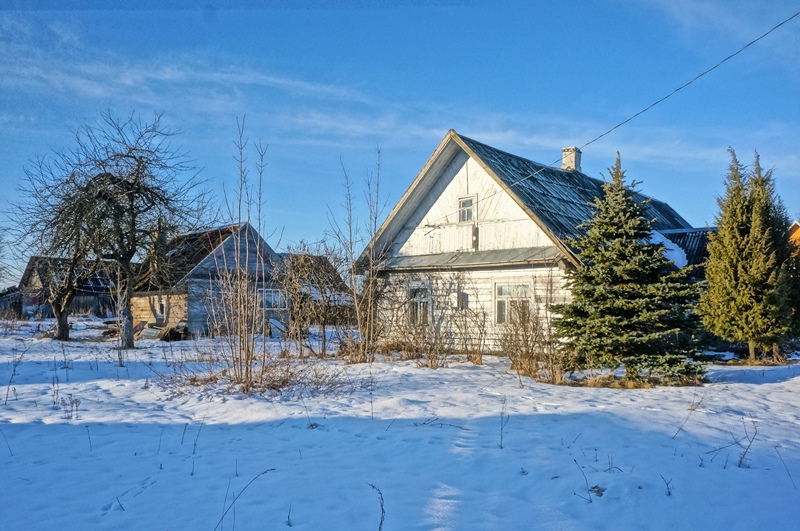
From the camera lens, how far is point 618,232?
10.6 meters

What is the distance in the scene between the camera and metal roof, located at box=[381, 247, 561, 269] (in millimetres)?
14836

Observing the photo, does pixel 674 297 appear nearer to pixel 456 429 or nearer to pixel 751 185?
pixel 456 429

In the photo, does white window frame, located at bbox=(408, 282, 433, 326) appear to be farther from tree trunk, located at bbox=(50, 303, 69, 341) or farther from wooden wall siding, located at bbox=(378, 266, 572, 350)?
tree trunk, located at bbox=(50, 303, 69, 341)

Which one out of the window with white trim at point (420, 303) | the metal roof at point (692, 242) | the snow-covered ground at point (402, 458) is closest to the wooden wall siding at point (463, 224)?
the window with white trim at point (420, 303)

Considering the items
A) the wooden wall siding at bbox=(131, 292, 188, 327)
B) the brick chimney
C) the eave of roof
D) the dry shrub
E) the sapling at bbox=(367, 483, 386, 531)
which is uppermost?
the brick chimney

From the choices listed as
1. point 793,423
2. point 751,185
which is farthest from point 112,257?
point 751,185

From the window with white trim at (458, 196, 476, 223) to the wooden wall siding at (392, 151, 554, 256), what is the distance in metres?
0.10

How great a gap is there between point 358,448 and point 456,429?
4.49 ft

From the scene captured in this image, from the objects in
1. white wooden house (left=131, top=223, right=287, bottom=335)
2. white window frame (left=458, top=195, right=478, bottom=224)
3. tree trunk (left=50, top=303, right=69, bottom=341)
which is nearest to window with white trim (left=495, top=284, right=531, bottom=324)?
white window frame (left=458, top=195, right=478, bottom=224)

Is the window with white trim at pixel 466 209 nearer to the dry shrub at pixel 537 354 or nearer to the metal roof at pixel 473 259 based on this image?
the metal roof at pixel 473 259

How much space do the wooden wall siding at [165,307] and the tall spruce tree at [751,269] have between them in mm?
19354

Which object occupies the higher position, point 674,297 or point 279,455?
point 674,297

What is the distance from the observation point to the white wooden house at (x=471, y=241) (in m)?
15.2

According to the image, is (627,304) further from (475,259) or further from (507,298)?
(475,259)
